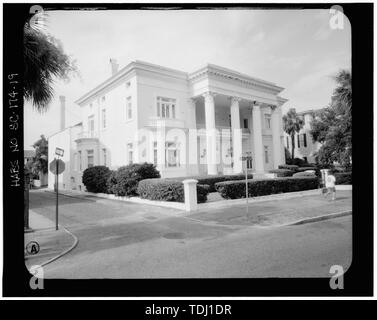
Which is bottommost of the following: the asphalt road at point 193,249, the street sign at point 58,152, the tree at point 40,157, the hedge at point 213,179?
the asphalt road at point 193,249

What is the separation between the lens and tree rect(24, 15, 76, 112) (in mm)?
3436

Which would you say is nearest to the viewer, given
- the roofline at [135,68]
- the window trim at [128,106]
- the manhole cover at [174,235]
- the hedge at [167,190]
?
the roofline at [135,68]

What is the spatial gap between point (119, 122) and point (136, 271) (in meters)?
10.5

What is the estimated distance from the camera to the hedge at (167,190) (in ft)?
31.0

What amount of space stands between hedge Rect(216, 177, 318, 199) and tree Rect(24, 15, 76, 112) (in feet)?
24.6

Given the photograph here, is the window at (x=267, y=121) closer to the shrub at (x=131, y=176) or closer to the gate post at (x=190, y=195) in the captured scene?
the shrub at (x=131, y=176)

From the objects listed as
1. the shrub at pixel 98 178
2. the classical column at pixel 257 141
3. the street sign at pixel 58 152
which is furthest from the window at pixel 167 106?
the street sign at pixel 58 152

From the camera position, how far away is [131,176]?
11633mm

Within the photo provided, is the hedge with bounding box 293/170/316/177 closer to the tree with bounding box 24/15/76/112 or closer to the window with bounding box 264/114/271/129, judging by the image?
the window with bounding box 264/114/271/129

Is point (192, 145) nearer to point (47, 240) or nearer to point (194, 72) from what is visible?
point (194, 72)

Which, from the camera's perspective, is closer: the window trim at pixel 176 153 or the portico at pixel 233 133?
the window trim at pixel 176 153

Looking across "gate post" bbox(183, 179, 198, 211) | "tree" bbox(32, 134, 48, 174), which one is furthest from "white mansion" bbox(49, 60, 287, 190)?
"tree" bbox(32, 134, 48, 174)

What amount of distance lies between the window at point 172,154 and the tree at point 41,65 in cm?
609

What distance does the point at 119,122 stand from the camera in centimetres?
1284
